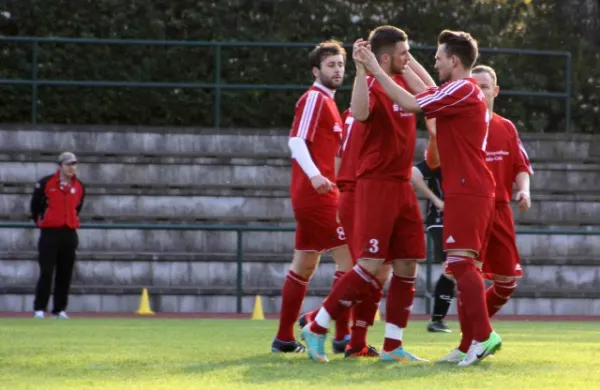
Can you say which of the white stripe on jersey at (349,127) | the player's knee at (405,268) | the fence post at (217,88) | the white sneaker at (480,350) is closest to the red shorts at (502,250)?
the player's knee at (405,268)

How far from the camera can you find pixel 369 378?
9.04 meters

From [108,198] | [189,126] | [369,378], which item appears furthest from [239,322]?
[369,378]

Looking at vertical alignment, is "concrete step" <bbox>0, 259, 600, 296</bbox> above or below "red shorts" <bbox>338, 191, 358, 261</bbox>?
below

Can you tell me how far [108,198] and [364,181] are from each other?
10.8 m

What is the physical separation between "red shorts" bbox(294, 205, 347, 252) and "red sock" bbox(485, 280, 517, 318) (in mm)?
1076

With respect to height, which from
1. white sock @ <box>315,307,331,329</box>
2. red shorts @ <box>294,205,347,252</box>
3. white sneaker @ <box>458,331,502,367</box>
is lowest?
white sneaker @ <box>458,331,502,367</box>

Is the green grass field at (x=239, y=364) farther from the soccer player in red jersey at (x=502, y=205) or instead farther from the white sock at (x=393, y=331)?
the soccer player in red jersey at (x=502, y=205)

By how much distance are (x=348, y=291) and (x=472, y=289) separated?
831mm

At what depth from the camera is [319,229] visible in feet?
36.9

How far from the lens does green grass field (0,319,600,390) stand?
8.77 metres

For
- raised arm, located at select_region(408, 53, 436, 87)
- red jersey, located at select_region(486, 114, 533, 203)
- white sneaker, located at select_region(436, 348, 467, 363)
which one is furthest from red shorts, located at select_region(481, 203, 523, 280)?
raised arm, located at select_region(408, 53, 436, 87)

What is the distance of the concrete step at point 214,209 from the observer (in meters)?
20.6

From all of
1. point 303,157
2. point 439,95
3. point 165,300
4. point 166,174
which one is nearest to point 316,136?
point 303,157

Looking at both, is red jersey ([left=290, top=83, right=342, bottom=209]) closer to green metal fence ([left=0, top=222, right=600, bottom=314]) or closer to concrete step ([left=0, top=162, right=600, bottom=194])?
green metal fence ([left=0, top=222, right=600, bottom=314])
